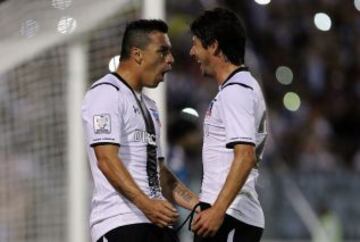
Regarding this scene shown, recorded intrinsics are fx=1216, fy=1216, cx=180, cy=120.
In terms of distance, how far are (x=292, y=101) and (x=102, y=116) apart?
26.3 ft

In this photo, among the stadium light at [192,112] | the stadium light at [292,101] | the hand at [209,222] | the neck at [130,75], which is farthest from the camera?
the stadium light at [292,101]

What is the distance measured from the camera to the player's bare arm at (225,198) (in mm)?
5000

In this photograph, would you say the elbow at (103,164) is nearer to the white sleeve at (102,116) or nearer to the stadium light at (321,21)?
the white sleeve at (102,116)

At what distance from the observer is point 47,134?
25.7 ft

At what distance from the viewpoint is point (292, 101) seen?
13.0 metres

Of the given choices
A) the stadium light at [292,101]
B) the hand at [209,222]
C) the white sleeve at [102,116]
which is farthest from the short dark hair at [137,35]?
the stadium light at [292,101]

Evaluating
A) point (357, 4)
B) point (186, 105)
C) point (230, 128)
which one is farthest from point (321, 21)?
point (230, 128)

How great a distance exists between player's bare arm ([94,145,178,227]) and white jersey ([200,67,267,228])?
0.86 ft

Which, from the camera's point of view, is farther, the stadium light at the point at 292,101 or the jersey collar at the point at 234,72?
the stadium light at the point at 292,101

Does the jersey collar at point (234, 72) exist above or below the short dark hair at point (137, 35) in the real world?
below

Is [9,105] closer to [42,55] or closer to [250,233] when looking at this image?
[42,55]

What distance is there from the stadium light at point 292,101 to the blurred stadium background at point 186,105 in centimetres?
2

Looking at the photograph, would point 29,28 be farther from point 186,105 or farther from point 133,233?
point 186,105

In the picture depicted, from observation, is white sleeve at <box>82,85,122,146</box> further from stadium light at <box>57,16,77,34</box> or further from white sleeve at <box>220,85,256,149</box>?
stadium light at <box>57,16,77,34</box>
